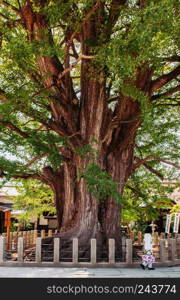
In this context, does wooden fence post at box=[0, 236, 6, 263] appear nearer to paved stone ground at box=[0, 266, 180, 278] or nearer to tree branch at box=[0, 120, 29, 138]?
paved stone ground at box=[0, 266, 180, 278]

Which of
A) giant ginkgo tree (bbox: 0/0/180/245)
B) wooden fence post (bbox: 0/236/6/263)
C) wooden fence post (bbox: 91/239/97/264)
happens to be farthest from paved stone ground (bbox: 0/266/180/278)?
giant ginkgo tree (bbox: 0/0/180/245)

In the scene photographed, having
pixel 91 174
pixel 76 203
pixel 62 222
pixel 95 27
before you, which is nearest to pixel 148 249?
pixel 91 174

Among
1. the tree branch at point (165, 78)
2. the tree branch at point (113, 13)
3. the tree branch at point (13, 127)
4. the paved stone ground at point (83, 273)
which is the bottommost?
the paved stone ground at point (83, 273)

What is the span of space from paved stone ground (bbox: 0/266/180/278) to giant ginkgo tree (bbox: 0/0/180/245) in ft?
6.05

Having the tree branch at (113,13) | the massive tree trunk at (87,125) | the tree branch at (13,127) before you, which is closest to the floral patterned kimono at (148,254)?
the massive tree trunk at (87,125)

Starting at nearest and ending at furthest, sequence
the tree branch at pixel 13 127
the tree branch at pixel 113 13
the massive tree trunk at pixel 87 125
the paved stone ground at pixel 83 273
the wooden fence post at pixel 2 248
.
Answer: the paved stone ground at pixel 83 273
the wooden fence post at pixel 2 248
the tree branch at pixel 113 13
the massive tree trunk at pixel 87 125
the tree branch at pixel 13 127

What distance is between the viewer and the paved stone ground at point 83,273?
7.80m

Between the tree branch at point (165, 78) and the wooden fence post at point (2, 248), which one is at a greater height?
the tree branch at point (165, 78)

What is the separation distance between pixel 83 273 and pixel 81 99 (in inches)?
216

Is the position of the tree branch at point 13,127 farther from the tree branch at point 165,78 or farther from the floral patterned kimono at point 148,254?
the floral patterned kimono at point 148,254

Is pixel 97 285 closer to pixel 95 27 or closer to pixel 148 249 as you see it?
pixel 148 249

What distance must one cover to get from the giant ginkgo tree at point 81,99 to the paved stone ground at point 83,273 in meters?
1.84

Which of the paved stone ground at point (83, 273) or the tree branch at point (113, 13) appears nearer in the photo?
the paved stone ground at point (83, 273)

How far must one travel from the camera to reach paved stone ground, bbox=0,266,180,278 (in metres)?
7.80
